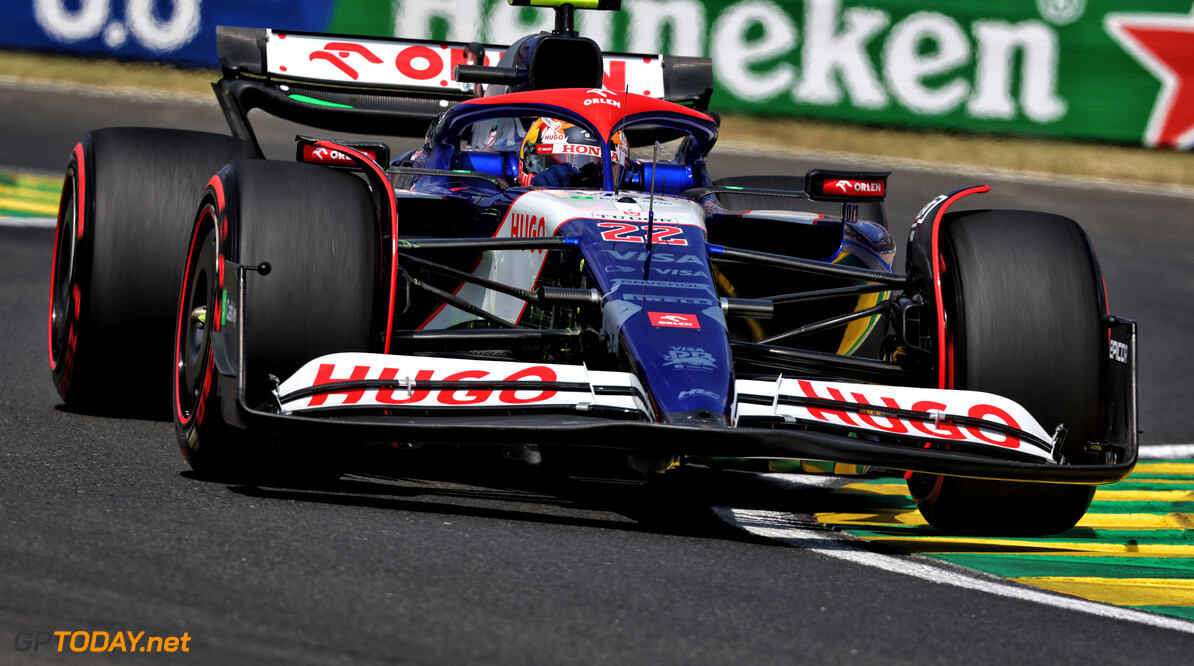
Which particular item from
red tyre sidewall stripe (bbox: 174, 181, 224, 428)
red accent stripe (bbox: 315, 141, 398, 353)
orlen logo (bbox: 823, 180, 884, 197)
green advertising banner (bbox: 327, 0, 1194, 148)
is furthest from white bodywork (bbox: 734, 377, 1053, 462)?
green advertising banner (bbox: 327, 0, 1194, 148)

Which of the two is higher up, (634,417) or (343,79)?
(343,79)

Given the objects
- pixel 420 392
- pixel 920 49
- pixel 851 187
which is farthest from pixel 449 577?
pixel 920 49

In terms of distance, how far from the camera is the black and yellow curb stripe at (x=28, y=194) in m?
11.7

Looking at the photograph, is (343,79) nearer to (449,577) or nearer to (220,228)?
(220,228)

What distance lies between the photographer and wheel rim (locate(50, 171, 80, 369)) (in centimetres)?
619

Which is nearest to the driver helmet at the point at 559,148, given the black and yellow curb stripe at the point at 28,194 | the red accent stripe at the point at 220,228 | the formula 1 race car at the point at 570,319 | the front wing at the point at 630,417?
the formula 1 race car at the point at 570,319

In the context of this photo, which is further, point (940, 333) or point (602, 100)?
point (602, 100)

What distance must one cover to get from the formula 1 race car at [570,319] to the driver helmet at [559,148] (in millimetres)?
12

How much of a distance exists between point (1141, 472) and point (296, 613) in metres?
4.56

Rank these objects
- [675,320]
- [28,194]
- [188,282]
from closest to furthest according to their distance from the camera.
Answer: [675,320] → [188,282] → [28,194]

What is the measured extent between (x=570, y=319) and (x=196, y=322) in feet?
3.89

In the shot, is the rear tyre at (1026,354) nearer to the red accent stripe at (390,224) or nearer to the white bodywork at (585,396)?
the white bodywork at (585,396)

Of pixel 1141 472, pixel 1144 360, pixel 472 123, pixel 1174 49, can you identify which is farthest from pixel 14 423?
pixel 1174 49

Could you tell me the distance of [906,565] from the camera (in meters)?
4.53
